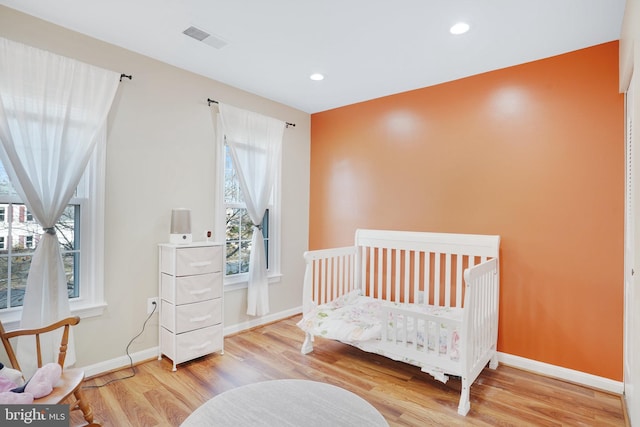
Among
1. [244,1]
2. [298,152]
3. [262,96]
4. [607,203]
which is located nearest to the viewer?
[244,1]

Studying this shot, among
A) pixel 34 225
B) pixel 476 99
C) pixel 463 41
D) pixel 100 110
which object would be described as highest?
pixel 463 41

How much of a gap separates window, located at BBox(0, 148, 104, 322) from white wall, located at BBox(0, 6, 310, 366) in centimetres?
7

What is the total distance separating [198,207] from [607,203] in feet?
10.5

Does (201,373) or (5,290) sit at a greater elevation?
(5,290)

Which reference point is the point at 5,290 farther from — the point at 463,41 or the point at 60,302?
the point at 463,41

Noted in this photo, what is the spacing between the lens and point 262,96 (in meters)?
3.55

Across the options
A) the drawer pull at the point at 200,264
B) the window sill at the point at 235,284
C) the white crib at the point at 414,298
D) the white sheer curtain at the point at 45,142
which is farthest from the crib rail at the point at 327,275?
the white sheer curtain at the point at 45,142

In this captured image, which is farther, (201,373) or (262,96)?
(262,96)

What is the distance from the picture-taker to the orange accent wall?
2.33 meters

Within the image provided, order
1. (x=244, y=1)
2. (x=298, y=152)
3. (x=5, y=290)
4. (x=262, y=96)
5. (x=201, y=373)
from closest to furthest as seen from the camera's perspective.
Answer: (x=244, y=1), (x=5, y=290), (x=201, y=373), (x=262, y=96), (x=298, y=152)

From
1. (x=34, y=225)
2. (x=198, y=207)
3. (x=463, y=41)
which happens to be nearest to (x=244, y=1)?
(x=463, y=41)

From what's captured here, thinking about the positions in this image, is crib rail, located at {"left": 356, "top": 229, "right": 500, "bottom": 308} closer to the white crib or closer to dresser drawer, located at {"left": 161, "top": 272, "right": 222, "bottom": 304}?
the white crib

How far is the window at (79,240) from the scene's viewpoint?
2203mm

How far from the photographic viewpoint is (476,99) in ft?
9.50
